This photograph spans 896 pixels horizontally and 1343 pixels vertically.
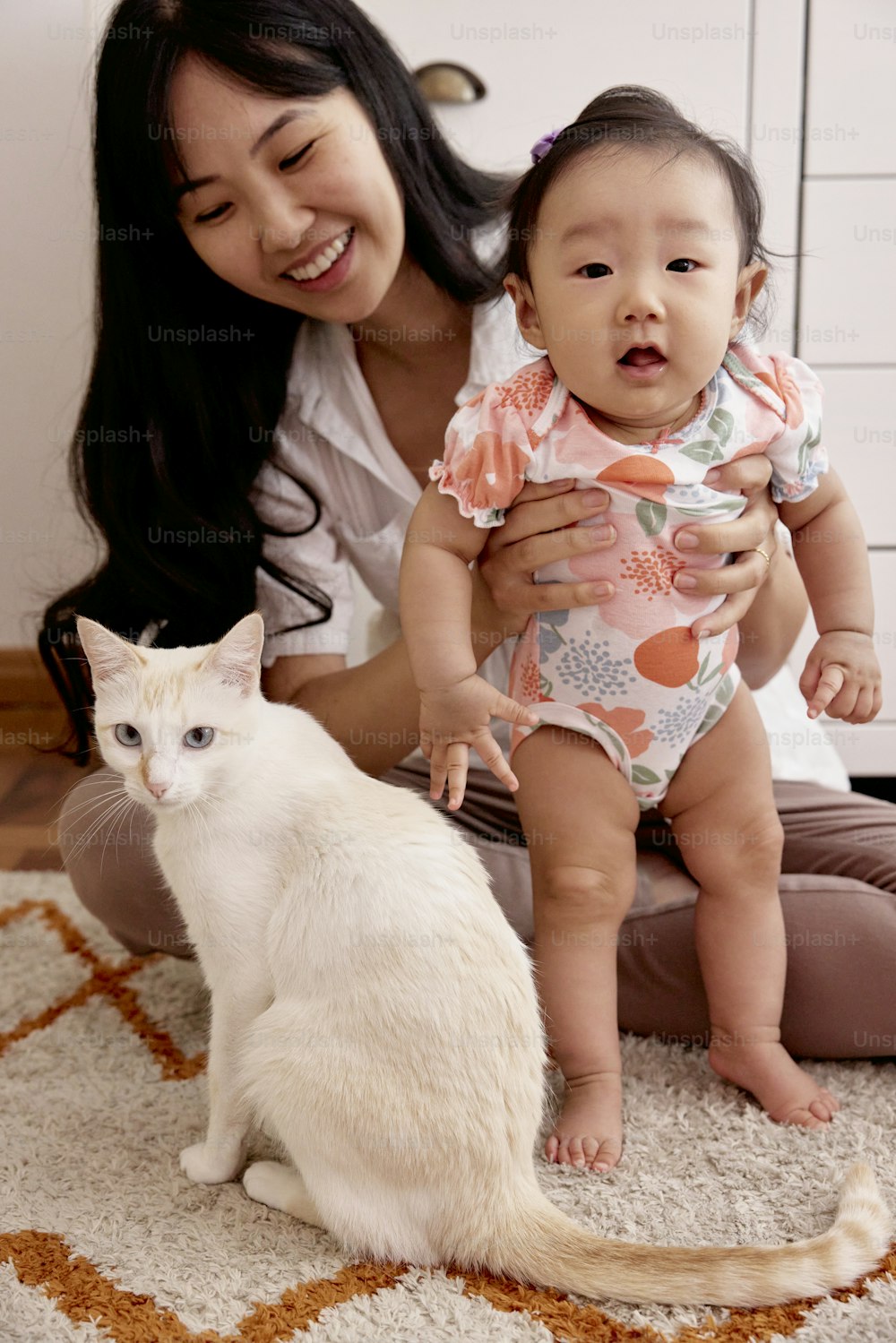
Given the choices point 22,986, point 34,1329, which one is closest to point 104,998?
point 22,986

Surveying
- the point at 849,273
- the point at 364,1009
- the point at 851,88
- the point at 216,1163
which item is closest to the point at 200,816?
the point at 364,1009

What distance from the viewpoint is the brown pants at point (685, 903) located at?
111cm

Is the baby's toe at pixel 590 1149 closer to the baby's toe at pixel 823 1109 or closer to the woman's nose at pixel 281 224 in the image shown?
the baby's toe at pixel 823 1109

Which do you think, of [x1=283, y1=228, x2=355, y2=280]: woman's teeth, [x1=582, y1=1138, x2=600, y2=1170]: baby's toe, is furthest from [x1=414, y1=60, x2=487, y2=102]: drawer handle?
[x1=582, y1=1138, x2=600, y2=1170]: baby's toe

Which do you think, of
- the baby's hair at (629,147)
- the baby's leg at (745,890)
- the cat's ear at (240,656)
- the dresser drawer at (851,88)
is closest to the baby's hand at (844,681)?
the baby's leg at (745,890)

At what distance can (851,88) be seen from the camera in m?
1.69

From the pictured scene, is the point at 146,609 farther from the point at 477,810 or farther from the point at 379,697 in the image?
the point at 477,810

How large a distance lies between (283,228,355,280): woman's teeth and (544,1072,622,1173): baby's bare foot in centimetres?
85

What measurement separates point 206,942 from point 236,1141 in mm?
192

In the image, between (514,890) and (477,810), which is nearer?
(514,890)

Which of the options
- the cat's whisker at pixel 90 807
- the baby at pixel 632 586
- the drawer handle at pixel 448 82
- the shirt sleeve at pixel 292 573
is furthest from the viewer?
the drawer handle at pixel 448 82

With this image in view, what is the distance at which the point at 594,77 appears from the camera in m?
1.69

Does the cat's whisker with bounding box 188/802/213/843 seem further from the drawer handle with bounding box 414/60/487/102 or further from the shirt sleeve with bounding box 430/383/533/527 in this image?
the drawer handle with bounding box 414/60/487/102

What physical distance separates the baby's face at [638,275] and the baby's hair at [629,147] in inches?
0.5
